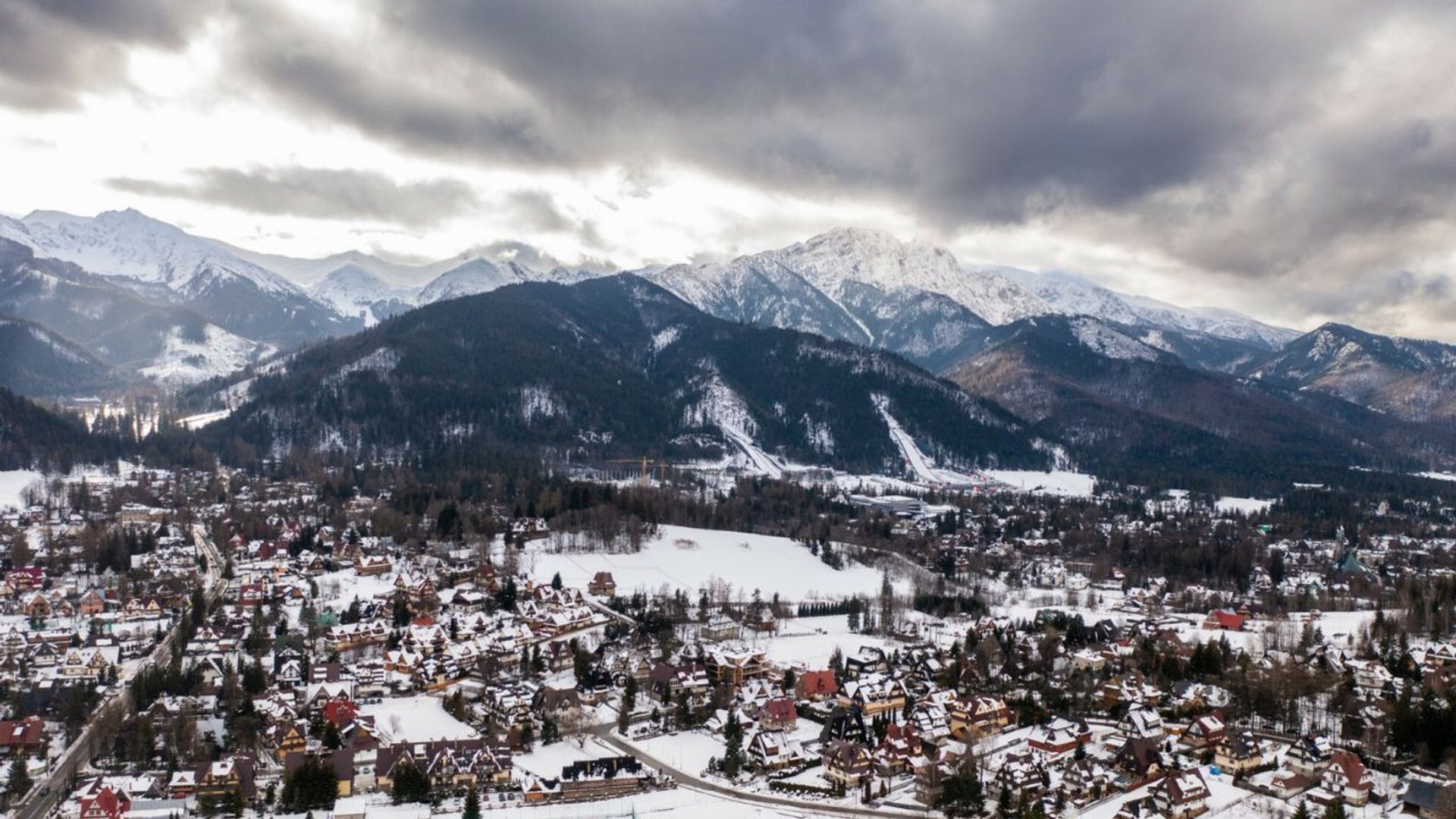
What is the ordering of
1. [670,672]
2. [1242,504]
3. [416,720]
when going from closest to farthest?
1. [416,720]
2. [670,672]
3. [1242,504]

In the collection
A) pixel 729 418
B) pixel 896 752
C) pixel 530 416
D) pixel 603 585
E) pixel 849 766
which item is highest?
pixel 729 418

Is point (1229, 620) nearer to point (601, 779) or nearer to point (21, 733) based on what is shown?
point (601, 779)

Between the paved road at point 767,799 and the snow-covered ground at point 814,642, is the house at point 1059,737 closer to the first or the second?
the paved road at point 767,799

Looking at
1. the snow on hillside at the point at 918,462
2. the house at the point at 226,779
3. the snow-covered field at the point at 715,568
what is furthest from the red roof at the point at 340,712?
the snow on hillside at the point at 918,462

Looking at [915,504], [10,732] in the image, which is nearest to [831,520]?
[915,504]

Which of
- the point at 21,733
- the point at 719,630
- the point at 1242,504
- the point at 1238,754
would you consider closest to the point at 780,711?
the point at 719,630

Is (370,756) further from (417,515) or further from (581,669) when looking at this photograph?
(417,515)

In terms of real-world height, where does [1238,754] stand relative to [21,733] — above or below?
above
